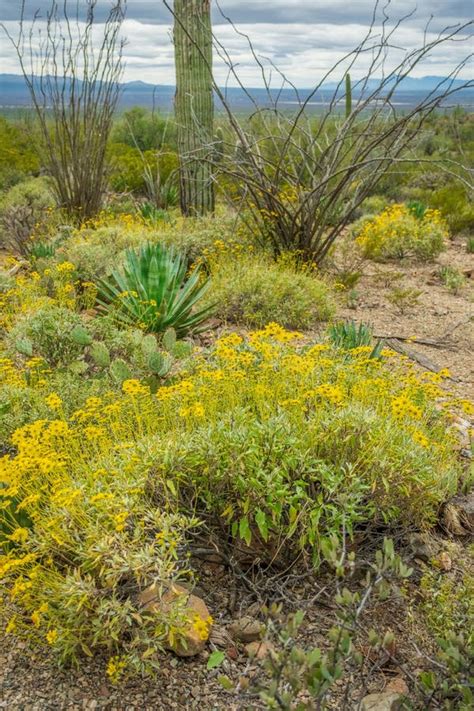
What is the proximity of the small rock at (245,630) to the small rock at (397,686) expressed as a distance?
49 centimetres

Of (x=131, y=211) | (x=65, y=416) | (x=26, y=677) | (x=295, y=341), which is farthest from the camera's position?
(x=131, y=211)

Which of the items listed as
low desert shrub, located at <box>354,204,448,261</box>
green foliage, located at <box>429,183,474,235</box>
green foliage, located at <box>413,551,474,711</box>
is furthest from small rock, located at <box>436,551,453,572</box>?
green foliage, located at <box>429,183,474,235</box>

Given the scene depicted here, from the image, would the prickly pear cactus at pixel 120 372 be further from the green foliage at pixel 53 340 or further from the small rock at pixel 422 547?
the small rock at pixel 422 547

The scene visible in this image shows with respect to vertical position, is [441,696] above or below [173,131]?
below

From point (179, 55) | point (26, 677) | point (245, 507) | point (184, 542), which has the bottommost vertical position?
point (26, 677)

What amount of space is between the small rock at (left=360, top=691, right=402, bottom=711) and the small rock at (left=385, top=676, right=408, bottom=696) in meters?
0.09

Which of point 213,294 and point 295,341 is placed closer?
point 295,341

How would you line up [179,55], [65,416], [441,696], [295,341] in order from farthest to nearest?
[179,55], [295,341], [65,416], [441,696]

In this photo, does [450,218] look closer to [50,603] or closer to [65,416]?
[65,416]

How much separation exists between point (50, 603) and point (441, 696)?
142 cm

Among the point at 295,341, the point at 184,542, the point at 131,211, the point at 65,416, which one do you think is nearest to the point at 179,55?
the point at 131,211

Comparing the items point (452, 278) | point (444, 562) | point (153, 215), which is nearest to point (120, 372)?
point (444, 562)

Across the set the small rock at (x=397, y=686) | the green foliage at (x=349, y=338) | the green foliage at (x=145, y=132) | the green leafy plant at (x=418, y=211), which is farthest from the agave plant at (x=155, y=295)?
the green foliage at (x=145, y=132)

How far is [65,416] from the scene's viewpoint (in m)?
→ 3.77
